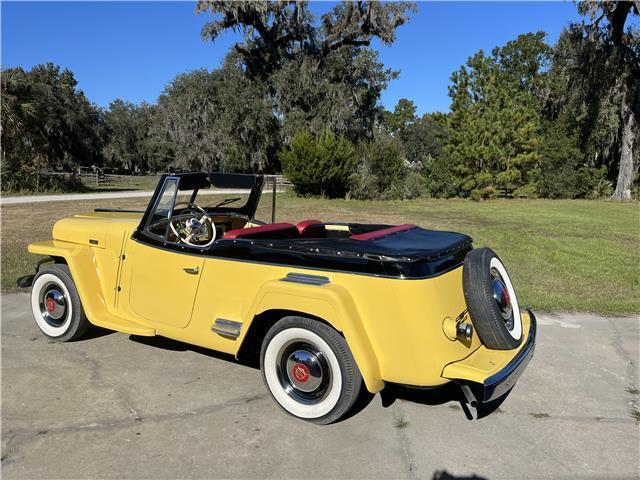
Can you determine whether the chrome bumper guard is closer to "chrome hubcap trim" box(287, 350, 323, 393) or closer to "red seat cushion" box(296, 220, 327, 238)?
"chrome hubcap trim" box(287, 350, 323, 393)

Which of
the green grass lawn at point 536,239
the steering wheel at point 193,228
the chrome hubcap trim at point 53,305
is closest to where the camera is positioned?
the steering wheel at point 193,228

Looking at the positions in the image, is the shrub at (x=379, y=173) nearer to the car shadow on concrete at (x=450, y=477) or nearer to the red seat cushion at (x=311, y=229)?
the red seat cushion at (x=311, y=229)

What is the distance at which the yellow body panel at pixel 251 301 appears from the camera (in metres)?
2.65

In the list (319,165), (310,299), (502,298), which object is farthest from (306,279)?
(319,165)

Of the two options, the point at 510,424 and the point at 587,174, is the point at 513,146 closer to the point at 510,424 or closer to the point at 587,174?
the point at 587,174

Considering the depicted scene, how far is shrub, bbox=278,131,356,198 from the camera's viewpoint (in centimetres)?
2019

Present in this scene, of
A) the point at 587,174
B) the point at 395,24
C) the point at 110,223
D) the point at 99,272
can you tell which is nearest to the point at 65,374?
the point at 99,272

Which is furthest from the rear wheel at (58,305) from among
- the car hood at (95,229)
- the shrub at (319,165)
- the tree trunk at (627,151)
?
the tree trunk at (627,151)

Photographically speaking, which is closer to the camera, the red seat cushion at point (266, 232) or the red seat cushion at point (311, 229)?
the red seat cushion at point (266, 232)

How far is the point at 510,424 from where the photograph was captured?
2977 mm

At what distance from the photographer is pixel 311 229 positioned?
396 centimetres

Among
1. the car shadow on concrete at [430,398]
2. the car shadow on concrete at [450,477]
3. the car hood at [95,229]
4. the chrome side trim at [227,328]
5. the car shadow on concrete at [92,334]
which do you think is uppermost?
the car hood at [95,229]

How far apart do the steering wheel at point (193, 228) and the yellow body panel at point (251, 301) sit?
23cm

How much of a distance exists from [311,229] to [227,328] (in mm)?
1153
